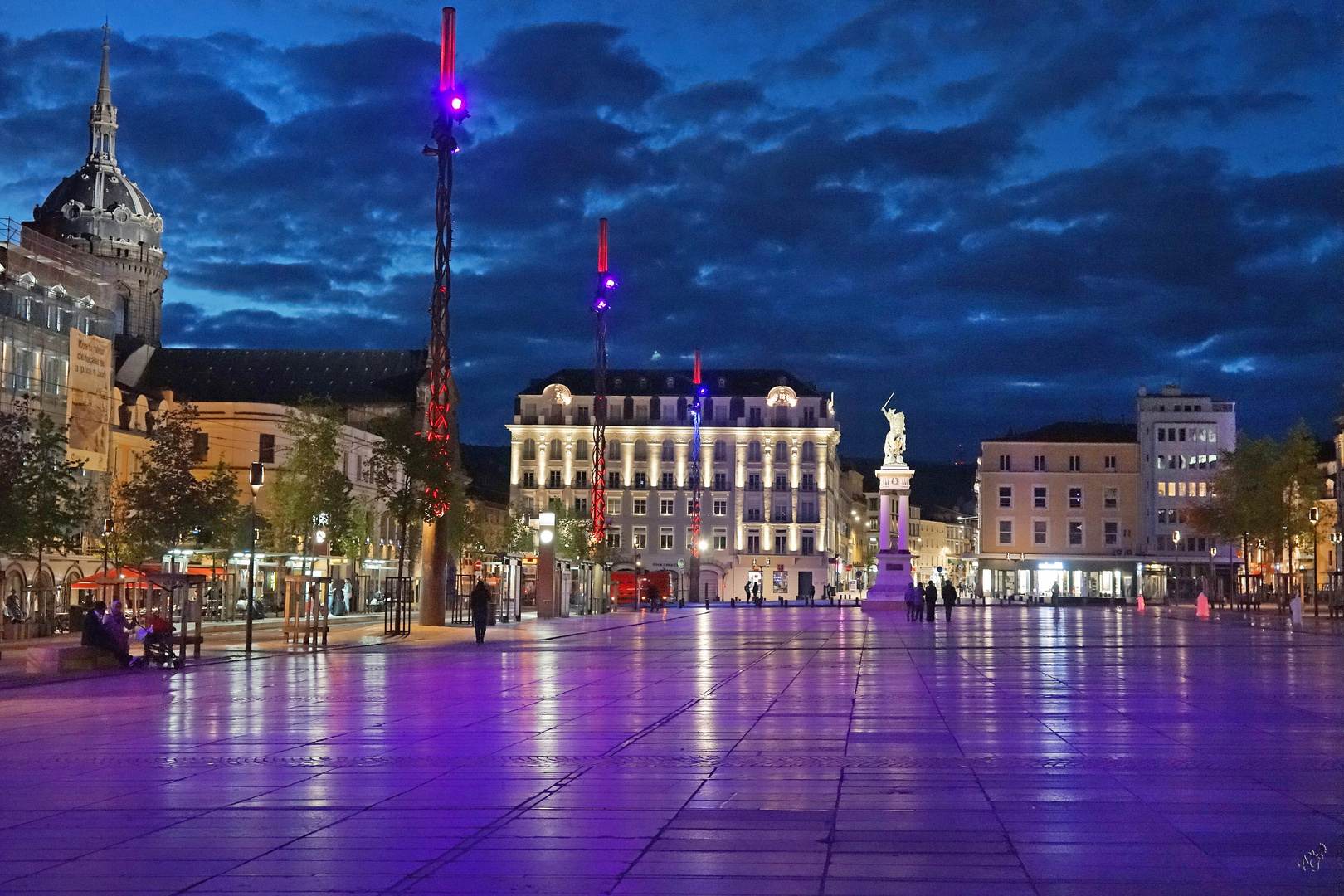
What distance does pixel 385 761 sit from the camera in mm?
15234

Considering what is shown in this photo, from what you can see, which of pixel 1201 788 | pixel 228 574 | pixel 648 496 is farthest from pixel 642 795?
pixel 648 496

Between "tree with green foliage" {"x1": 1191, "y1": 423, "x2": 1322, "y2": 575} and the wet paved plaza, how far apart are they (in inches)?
2814

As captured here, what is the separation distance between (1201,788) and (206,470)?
7827 centimetres

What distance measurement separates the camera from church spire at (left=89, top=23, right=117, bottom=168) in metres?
167

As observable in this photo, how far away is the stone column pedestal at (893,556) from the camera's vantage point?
100375mm

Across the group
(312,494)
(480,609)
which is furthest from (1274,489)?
(480,609)

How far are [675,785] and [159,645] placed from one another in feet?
72.3

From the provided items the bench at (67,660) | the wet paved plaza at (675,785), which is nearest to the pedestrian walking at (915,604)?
the wet paved plaza at (675,785)

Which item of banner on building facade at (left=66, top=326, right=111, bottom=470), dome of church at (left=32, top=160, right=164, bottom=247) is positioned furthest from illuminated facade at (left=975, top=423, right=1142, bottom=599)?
banner on building facade at (left=66, top=326, right=111, bottom=470)

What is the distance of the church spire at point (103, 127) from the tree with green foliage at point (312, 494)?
315ft

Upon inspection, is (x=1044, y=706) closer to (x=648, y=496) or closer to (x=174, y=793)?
(x=174, y=793)

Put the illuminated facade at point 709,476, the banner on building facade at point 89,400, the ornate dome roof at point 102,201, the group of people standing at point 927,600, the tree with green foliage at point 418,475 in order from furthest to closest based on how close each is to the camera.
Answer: the ornate dome roof at point 102,201, the illuminated facade at point 709,476, the group of people standing at point 927,600, the banner on building facade at point 89,400, the tree with green foliage at point 418,475

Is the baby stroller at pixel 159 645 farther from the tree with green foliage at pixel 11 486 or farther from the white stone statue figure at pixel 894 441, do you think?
the white stone statue figure at pixel 894 441

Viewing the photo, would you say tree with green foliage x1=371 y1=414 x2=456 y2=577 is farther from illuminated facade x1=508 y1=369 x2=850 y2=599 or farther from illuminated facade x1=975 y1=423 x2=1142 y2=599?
illuminated facade x1=975 y1=423 x2=1142 y2=599
